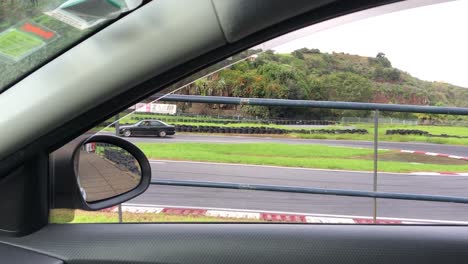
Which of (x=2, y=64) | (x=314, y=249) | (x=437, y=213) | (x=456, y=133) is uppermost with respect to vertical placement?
(x=2, y=64)

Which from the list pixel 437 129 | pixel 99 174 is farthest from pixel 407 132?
pixel 99 174

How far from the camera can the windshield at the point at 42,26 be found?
1015mm

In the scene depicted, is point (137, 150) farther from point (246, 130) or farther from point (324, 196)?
point (324, 196)

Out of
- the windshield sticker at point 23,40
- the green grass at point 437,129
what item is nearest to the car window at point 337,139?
the green grass at point 437,129

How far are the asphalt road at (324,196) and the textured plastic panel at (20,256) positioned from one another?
6.04ft

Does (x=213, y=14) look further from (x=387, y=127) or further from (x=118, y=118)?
(x=387, y=127)

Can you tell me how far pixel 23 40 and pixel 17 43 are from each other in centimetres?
2

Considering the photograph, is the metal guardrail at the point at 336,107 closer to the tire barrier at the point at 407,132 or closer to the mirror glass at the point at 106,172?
the tire barrier at the point at 407,132

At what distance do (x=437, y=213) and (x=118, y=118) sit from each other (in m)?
3.31

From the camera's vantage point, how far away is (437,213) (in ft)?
12.6

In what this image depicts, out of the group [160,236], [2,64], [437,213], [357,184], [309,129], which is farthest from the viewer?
[357,184]

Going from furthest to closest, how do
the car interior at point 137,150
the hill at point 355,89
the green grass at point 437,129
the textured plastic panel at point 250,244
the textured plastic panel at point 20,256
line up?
the green grass at point 437,129 → the hill at point 355,89 → the textured plastic panel at point 250,244 → the textured plastic panel at point 20,256 → the car interior at point 137,150

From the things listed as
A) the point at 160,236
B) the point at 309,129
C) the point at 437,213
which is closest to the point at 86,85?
the point at 160,236

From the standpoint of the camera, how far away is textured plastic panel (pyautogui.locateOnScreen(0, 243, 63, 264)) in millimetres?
1388
